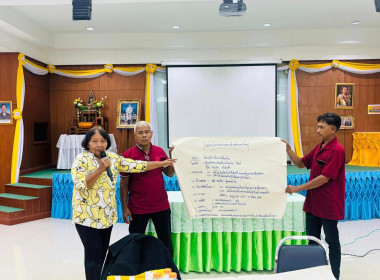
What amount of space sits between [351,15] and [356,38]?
1.03 m

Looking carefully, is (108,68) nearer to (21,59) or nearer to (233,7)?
(21,59)

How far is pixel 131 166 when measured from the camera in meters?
2.39

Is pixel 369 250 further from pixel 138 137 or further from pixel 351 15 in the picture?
pixel 351 15

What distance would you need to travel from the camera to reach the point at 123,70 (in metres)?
7.40

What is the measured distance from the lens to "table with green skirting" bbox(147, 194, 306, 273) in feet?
9.69

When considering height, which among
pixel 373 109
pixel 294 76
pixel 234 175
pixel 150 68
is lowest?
pixel 234 175

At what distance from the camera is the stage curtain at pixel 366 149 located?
6.16m

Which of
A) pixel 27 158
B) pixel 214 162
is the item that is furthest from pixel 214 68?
pixel 214 162

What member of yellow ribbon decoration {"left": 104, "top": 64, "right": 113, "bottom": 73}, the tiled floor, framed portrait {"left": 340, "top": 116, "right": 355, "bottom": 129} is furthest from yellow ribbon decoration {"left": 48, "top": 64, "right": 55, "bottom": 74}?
framed portrait {"left": 340, "top": 116, "right": 355, "bottom": 129}

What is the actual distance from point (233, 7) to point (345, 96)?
454 cm

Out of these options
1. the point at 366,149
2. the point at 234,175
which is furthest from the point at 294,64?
the point at 234,175

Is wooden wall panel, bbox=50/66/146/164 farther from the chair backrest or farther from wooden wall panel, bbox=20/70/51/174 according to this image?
the chair backrest

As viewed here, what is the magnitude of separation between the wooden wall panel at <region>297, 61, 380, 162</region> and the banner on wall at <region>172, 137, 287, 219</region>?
17.3 ft

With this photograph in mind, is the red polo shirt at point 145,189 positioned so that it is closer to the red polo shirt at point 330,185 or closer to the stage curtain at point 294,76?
the red polo shirt at point 330,185
